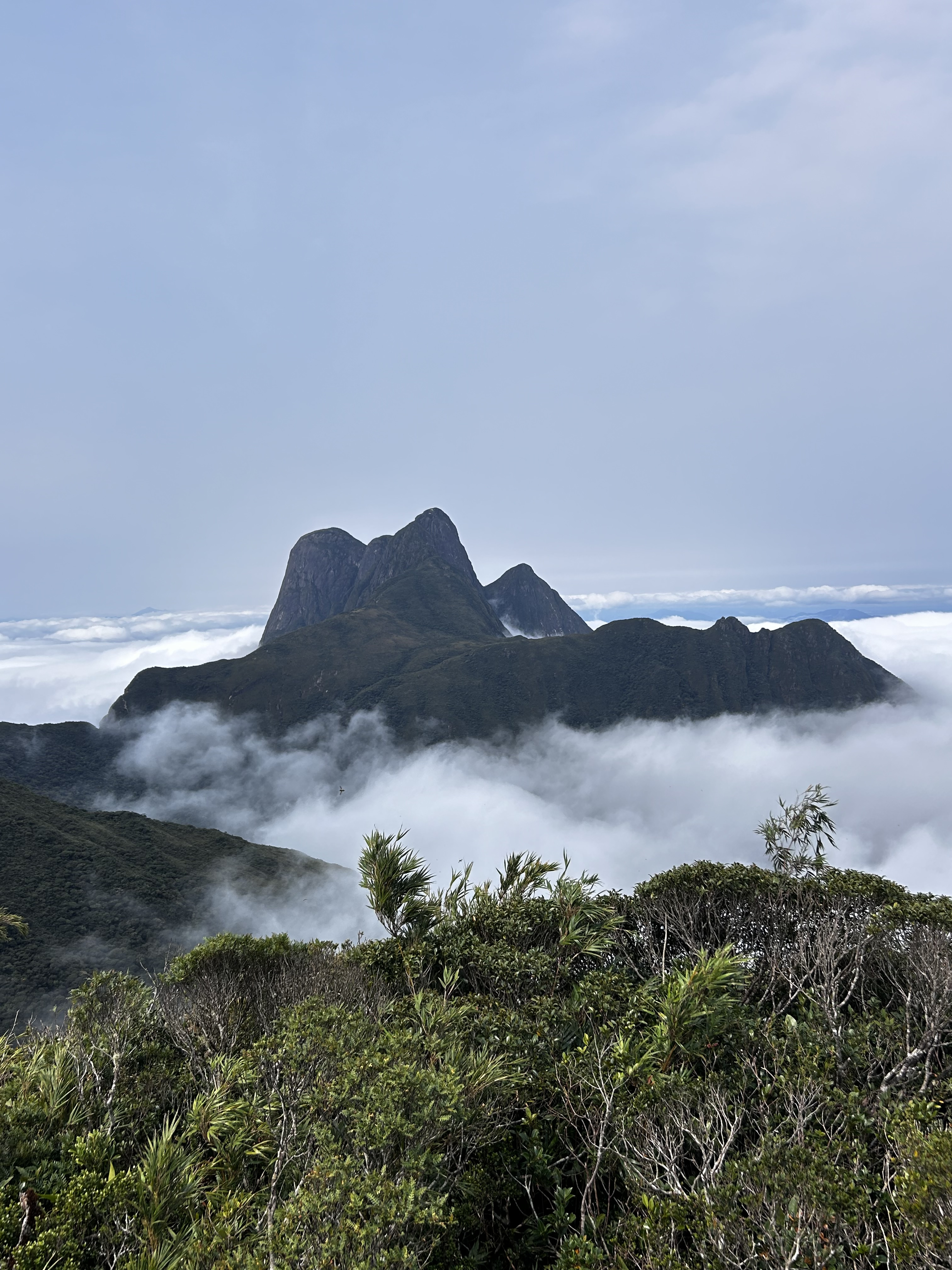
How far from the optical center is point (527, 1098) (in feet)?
33.0

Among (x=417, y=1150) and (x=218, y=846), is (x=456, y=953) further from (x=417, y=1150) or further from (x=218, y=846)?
(x=218, y=846)

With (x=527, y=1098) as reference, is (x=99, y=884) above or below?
below

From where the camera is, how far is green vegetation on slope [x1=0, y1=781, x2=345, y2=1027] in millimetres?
52562

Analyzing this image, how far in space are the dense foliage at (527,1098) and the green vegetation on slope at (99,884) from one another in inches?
1872

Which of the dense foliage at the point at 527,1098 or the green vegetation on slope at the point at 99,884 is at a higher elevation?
the dense foliage at the point at 527,1098

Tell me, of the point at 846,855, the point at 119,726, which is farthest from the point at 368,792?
the point at 846,855

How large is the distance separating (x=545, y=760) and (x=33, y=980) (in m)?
158

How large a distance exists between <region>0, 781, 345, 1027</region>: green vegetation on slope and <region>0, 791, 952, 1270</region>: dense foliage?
47556 mm

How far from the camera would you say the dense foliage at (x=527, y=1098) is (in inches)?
257

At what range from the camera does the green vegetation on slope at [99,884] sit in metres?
52.6

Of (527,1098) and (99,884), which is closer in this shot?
(527,1098)

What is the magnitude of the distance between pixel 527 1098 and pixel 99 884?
75337 mm

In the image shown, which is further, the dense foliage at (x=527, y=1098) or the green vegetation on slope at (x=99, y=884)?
the green vegetation on slope at (x=99, y=884)

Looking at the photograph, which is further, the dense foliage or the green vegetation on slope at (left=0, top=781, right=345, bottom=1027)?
the green vegetation on slope at (left=0, top=781, right=345, bottom=1027)
